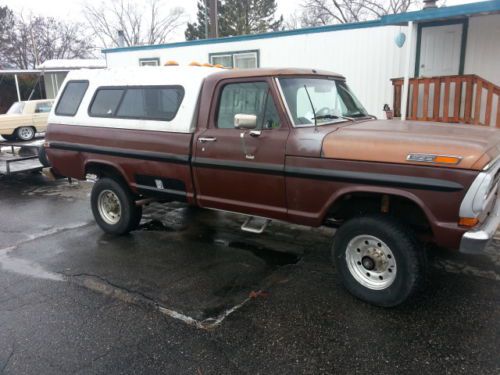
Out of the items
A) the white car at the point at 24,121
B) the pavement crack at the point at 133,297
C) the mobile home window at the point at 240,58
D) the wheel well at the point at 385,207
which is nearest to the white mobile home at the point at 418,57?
the mobile home window at the point at 240,58

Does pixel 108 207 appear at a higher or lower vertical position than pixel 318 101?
lower

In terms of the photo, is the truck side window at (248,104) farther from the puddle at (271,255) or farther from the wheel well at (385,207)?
the puddle at (271,255)

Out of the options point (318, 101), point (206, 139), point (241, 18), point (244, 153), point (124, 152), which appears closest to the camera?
point (244, 153)

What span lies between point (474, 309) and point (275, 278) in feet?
5.99

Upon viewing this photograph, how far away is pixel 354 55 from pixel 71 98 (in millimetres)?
6884

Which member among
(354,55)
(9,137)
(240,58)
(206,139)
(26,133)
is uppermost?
(240,58)

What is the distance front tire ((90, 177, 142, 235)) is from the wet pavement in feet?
0.76

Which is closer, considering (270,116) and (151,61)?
(270,116)

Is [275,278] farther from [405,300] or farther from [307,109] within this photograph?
[307,109]

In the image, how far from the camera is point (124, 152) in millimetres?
5273

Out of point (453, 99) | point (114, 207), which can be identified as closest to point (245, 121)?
point (114, 207)

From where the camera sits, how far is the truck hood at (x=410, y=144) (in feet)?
10.5

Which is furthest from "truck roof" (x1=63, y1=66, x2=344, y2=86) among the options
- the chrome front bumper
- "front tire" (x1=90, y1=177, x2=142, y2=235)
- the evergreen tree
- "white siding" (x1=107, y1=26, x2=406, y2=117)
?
the evergreen tree

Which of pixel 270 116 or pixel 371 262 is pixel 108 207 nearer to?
pixel 270 116
